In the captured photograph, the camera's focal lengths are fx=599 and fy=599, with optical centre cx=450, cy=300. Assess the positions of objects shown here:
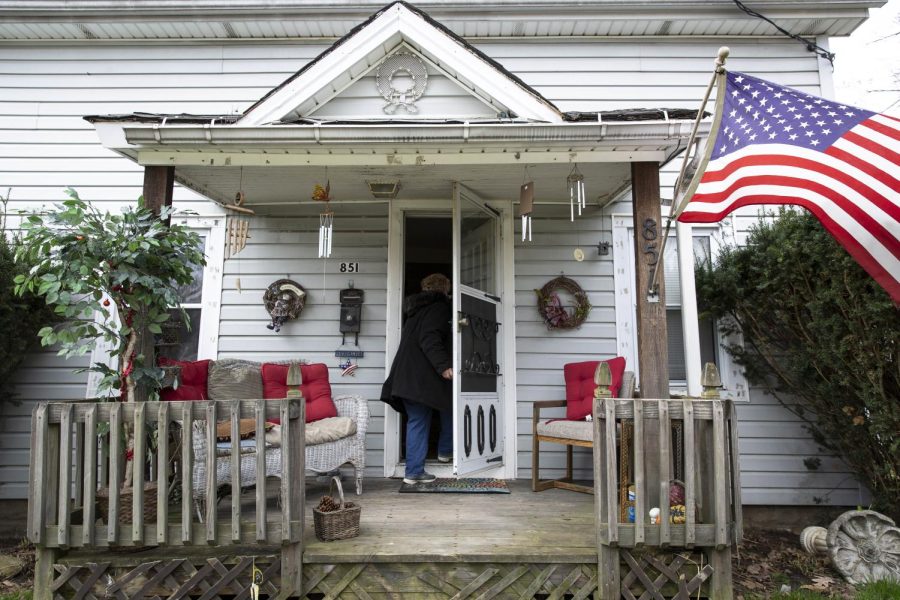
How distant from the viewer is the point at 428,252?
26.4 feet

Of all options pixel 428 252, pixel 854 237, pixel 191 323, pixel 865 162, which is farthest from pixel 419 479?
pixel 428 252

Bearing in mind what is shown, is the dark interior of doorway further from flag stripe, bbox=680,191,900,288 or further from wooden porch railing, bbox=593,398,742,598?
flag stripe, bbox=680,191,900,288

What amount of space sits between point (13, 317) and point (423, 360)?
11.0 ft

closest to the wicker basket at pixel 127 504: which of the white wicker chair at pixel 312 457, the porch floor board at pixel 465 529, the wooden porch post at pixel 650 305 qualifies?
the white wicker chair at pixel 312 457

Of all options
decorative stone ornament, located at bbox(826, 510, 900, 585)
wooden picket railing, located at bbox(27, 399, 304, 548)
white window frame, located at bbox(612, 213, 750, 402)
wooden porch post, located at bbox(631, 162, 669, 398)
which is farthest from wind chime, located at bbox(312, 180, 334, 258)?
decorative stone ornament, located at bbox(826, 510, 900, 585)

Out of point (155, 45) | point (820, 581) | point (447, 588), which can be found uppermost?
point (155, 45)

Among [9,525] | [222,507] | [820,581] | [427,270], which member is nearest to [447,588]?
[222,507]

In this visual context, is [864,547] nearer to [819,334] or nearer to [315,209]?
[819,334]

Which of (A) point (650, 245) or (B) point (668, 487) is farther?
(A) point (650, 245)

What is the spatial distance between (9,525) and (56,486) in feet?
10.1

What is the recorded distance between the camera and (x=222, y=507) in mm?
4258

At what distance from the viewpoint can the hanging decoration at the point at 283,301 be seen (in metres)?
5.61

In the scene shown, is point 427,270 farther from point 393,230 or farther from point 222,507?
point 222,507

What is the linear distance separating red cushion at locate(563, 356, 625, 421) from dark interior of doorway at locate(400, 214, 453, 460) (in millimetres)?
1558
